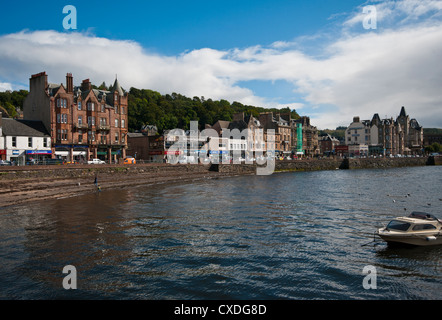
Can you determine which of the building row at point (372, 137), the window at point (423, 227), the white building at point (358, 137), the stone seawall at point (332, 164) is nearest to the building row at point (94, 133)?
the stone seawall at point (332, 164)

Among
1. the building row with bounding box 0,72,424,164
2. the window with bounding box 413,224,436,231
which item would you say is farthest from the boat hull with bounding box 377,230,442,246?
the building row with bounding box 0,72,424,164

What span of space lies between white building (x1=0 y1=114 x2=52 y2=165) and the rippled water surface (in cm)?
2983

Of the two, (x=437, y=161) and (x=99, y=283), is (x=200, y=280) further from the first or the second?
(x=437, y=161)

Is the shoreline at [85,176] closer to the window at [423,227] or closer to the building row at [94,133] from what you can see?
the building row at [94,133]

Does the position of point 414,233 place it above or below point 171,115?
below

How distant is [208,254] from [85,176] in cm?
4150

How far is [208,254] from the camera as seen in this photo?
18703mm

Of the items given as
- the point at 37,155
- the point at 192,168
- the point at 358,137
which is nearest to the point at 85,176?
the point at 37,155

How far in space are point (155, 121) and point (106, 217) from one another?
113 m

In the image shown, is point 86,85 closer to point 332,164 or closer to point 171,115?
point 171,115

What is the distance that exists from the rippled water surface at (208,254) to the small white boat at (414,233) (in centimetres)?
55

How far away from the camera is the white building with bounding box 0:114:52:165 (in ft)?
184

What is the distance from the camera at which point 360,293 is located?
46.0ft

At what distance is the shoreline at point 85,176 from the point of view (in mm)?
40344
